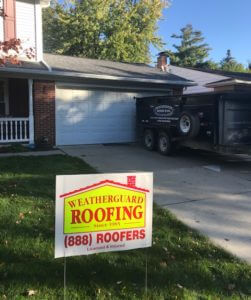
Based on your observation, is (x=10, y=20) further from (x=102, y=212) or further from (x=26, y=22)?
(x=102, y=212)

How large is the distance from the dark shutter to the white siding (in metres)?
0.17

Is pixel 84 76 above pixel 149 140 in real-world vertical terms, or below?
above

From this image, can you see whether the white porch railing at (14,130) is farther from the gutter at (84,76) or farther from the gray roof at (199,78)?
the gray roof at (199,78)

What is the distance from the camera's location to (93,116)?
47.9 feet

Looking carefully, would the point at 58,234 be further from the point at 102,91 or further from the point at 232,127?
the point at 102,91

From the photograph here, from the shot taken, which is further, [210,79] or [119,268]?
[210,79]

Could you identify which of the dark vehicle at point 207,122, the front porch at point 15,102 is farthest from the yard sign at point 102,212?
the front porch at point 15,102

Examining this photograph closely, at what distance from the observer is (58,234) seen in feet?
10.5

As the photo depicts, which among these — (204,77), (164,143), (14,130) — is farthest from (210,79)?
(14,130)

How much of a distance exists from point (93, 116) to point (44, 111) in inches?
86.8

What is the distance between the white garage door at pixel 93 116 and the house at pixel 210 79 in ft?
15.0

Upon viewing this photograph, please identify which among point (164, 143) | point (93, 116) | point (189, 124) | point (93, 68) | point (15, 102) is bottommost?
point (164, 143)

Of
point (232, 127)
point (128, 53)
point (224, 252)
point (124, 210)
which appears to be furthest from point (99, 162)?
point (128, 53)

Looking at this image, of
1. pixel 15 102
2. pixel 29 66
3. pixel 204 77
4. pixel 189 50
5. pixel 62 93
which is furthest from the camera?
pixel 189 50
